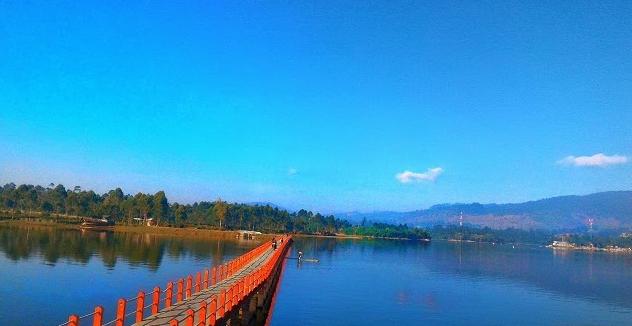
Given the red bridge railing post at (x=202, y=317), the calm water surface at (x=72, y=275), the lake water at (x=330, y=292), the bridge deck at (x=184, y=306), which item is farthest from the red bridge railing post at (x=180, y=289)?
the lake water at (x=330, y=292)

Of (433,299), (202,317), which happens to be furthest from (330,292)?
(202,317)

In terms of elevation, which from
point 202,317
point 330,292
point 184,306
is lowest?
point 330,292

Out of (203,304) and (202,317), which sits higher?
(203,304)

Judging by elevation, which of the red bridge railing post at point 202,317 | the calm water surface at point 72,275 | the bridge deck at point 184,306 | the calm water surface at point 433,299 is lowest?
the calm water surface at point 433,299

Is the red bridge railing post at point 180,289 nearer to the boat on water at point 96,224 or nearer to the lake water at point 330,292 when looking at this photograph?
the lake water at point 330,292

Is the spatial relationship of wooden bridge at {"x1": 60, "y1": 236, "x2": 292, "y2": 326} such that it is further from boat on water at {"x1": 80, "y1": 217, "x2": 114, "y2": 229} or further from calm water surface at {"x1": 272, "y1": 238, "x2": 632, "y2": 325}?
boat on water at {"x1": 80, "y1": 217, "x2": 114, "y2": 229}

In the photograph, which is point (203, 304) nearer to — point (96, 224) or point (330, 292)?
point (330, 292)

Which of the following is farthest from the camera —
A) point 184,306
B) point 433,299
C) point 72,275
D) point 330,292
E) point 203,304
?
point 433,299

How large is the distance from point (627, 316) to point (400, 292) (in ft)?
90.6

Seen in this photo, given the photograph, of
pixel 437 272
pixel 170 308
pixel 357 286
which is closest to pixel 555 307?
pixel 357 286

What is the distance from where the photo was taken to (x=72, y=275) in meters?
61.8

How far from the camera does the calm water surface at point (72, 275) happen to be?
42938 millimetres

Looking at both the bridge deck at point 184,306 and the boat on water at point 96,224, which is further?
the boat on water at point 96,224

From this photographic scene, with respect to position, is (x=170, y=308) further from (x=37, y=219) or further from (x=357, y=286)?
(x=37, y=219)
